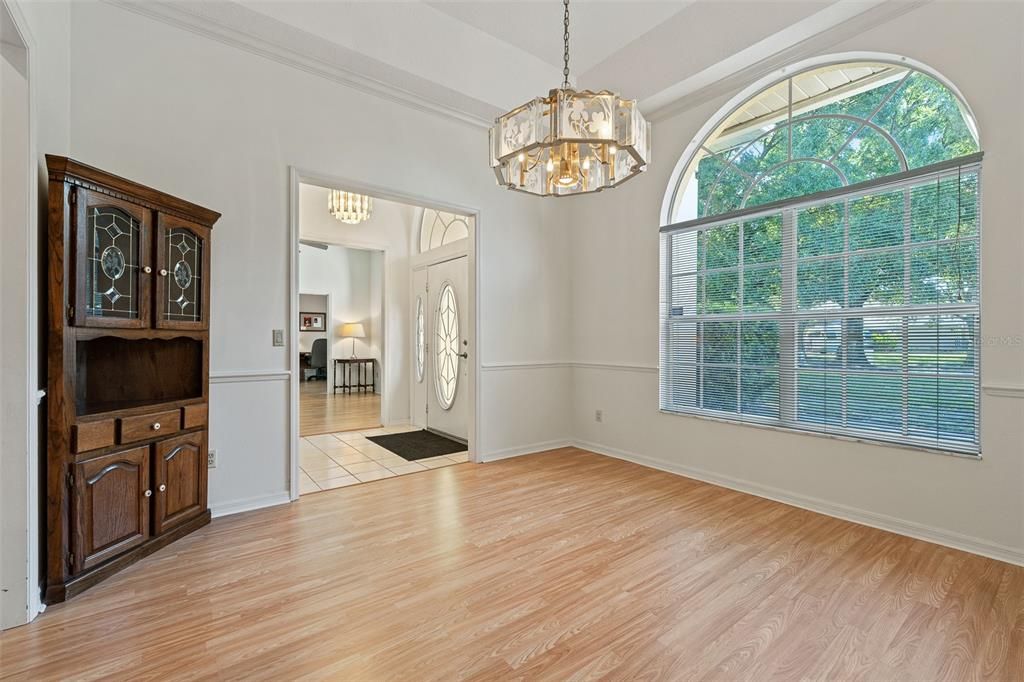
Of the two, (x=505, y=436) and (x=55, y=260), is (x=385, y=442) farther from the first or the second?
(x=55, y=260)

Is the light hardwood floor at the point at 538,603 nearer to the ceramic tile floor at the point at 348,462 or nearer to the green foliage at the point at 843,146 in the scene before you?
the ceramic tile floor at the point at 348,462

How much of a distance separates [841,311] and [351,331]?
29.7ft

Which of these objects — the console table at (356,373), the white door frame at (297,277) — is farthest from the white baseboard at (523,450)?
the console table at (356,373)

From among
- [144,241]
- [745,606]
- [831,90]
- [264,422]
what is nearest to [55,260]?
[144,241]

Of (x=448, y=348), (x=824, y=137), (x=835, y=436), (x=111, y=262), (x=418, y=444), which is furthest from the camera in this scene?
(x=448, y=348)

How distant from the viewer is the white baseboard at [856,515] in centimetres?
245

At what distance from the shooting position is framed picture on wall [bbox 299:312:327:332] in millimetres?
11117

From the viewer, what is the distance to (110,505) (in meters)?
2.24

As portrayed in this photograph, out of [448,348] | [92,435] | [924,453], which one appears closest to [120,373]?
[92,435]

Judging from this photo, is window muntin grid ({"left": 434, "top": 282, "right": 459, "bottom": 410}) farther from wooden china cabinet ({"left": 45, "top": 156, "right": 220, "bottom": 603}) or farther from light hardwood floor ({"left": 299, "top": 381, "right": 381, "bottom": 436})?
wooden china cabinet ({"left": 45, "top": 156, "right": 220, "bottom": 603})

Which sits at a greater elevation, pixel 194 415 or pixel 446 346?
pixel 446 346

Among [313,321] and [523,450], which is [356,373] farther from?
[523,450]

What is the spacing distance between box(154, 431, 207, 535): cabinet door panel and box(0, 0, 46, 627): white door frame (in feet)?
1.92

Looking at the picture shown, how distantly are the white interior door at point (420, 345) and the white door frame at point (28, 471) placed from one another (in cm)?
394
